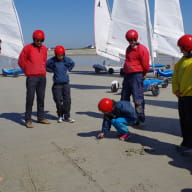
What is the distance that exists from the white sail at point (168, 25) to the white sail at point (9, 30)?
724cm

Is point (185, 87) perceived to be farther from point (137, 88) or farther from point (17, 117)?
point (17, 117)

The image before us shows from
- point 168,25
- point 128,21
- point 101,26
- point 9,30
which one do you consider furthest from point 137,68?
point 9,30

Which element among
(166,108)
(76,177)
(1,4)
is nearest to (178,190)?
(76,177)

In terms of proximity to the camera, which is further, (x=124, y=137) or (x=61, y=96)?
(x=61, y=96)

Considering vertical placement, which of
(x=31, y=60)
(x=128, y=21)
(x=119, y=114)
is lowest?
(x=119, y=114)

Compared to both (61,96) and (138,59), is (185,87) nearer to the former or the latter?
(138,59)

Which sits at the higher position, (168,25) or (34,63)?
(168,25)

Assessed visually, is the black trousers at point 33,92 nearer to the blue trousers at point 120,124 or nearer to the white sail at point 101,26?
the blue trousers at point 120,124

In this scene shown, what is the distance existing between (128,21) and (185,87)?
870 cm

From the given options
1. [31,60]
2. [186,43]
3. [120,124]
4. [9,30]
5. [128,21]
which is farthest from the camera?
[9,30]

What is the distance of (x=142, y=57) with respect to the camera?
18.6 feet

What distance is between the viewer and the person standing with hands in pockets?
6.19m

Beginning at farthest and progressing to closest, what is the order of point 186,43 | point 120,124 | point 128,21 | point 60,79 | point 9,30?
1. point 9,30
2. point 128,21
3. point 60,79
4. point 120,124
5. point 186,43

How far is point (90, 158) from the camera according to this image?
4227mm
